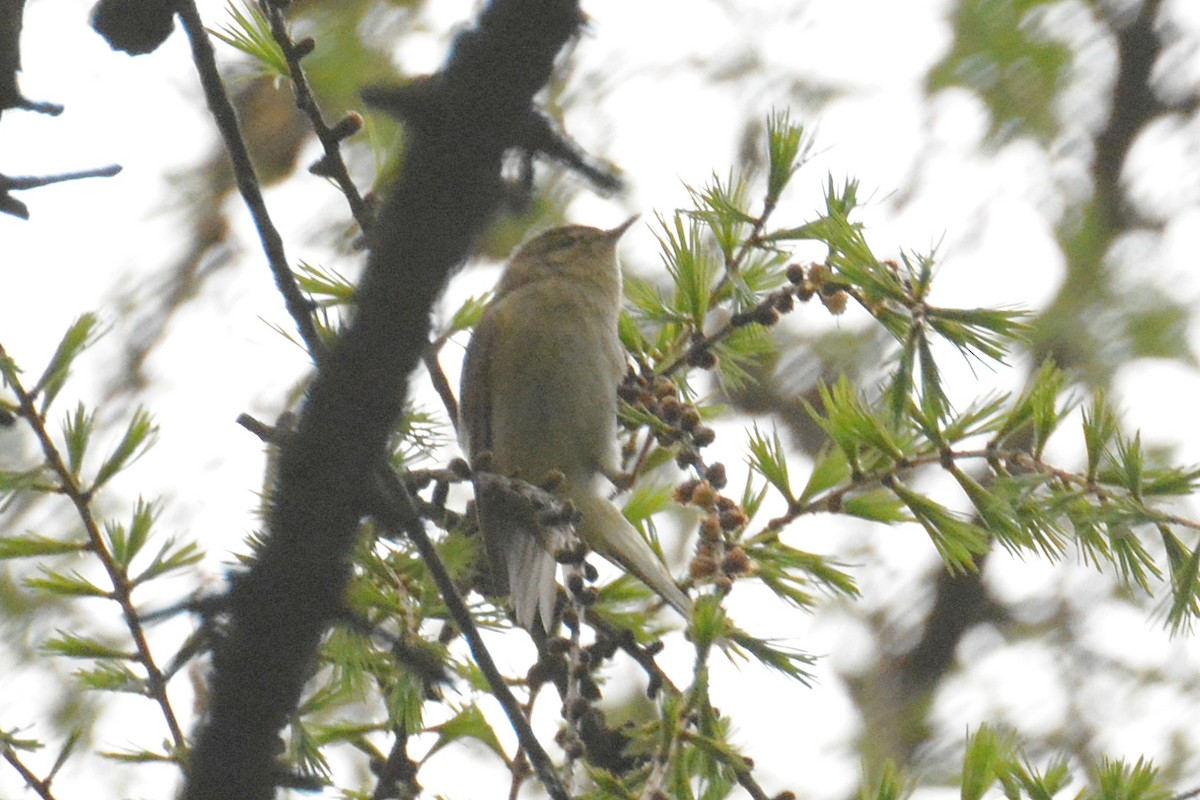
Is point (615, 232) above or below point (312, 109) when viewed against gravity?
above

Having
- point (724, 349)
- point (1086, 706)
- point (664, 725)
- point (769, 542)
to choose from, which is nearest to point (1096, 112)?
point (1086, 706)

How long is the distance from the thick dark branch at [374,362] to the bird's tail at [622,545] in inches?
65.2

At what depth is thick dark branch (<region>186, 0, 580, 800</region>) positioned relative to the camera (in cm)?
98

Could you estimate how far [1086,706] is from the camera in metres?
6.08

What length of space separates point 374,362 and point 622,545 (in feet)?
7.51

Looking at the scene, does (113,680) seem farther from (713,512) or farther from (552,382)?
(552,382)

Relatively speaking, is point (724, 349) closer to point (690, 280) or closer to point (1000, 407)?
point (690, 280)

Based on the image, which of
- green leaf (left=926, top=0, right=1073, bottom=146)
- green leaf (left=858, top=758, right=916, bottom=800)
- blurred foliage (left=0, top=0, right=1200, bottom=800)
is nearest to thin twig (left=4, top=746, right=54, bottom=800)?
blurred foliage (left=0, top=0, right=1200, bottom=800)

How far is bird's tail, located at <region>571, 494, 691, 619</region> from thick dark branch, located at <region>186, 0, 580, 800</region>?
5.43 ft

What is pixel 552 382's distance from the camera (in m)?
3.99

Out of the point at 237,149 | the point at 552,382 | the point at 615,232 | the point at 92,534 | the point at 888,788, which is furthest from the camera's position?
the point at 615,232

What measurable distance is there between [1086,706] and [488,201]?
5754 mm

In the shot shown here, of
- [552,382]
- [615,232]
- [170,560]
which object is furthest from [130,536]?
[615,232]

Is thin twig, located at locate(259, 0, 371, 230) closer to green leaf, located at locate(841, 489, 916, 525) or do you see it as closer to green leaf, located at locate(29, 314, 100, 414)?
green leaf, located at locate(29, 314, 100, 414)
